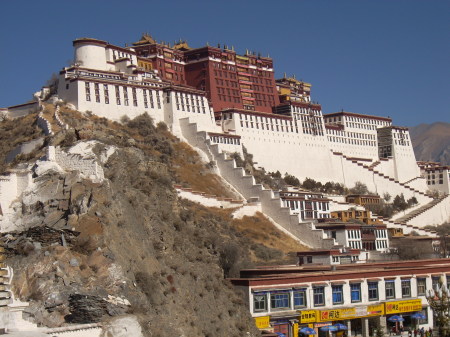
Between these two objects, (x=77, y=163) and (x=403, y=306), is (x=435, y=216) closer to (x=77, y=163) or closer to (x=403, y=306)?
(x=403, y=306)

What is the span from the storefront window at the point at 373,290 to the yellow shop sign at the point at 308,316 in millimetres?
5258

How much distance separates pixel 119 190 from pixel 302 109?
72304 millimetres

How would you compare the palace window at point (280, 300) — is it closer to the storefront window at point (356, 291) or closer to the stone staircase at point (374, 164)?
the storefront window at point (356, 291)

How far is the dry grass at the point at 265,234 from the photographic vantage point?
2893 inches

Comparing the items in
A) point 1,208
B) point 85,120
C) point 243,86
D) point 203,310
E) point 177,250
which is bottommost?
point 203,310

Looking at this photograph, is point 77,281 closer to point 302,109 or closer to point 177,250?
point 177,250

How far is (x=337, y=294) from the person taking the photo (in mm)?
48500

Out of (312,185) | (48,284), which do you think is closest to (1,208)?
(48,284)

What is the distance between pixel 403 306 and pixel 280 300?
10.6 metres

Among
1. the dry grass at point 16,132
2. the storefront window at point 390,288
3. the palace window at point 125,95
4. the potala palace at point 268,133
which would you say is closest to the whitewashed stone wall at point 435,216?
the potala palace at point 268,133

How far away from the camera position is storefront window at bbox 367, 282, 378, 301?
1976 inches

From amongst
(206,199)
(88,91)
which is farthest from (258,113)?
(206,199)

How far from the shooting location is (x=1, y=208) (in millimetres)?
39469

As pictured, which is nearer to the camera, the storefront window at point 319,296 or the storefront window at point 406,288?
the storefront window at point 319,296
